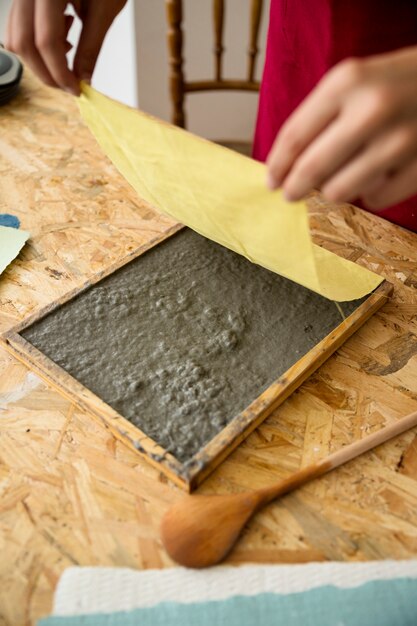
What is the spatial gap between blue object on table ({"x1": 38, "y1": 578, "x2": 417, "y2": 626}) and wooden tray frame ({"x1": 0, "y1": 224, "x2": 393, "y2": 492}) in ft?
0.44

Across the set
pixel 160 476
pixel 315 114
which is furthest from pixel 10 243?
pixel 315 114

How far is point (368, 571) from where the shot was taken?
0.59m

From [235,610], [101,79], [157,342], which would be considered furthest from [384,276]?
[101,79]

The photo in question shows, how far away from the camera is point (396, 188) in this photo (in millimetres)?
559

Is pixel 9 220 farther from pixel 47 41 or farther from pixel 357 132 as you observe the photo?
pixel 357 132

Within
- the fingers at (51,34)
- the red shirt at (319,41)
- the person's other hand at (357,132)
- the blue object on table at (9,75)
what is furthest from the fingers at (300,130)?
the blue object on table at (9,75)

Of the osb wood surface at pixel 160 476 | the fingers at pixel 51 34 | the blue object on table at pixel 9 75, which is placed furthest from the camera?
the blue object on table at pixel 9 75

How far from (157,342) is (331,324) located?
262mm

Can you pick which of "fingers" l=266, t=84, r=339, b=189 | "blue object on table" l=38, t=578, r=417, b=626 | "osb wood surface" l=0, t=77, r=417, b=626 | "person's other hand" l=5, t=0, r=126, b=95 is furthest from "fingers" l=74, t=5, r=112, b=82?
"blue object on table" l=38, t=578, r=417, b=626

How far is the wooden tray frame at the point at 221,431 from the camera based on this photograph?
0.66 m

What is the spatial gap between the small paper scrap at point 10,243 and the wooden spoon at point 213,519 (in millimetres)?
551

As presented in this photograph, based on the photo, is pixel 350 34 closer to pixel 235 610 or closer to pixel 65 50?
pixel 65 50

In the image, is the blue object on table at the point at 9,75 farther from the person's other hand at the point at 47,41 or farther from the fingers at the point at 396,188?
the fingers at the point at 396,188

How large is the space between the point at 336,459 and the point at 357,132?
0.38m
